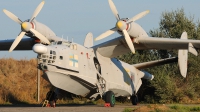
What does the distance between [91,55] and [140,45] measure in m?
2.94

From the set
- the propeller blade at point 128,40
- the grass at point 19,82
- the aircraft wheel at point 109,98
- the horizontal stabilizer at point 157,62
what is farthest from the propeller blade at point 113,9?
the grass at point 19,82

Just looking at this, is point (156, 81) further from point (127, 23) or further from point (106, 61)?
point (127, 23)

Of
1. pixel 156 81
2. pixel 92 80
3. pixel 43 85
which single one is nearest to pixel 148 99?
pixel 156 81

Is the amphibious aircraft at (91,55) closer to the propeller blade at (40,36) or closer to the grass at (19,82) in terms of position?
the propeller blade at (40,36)

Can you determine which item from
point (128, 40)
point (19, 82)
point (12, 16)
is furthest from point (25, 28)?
point (19, 82)

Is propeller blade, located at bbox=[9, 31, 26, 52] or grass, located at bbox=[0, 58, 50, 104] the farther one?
grass, located at bbox=[0, 58, 50, 104]

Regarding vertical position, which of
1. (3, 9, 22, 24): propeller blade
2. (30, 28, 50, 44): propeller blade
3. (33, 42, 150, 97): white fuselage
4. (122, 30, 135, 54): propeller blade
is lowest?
(33, 42, 150, 97): white fuselage

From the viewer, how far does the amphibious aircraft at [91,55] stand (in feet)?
83.6

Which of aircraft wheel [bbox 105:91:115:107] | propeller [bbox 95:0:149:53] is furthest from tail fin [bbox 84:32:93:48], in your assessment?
aircraft wheel [bbox 105:91:115:107]

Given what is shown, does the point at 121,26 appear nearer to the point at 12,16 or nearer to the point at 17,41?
the point at 17,41

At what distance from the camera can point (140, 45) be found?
29109 mm

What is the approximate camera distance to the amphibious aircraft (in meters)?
25.5

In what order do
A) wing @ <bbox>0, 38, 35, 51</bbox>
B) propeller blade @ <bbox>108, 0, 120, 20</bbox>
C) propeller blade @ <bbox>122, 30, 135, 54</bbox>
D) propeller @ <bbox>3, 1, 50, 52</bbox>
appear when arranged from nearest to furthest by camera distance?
propeller blade @ <bbox>122, 30, 135, 54</bbox> < propeller @ <bbox>3, 1, 50, 52</bbox> < propeller blade @ <bbox>108, 0, 120, 20</bbox> < wing @ <bbox>0, 38, 35, 51</bbox>

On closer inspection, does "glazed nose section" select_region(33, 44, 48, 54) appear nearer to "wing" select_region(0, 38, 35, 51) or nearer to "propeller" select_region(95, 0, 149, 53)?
"propeller" select_region(95, 0, 149, 53)
